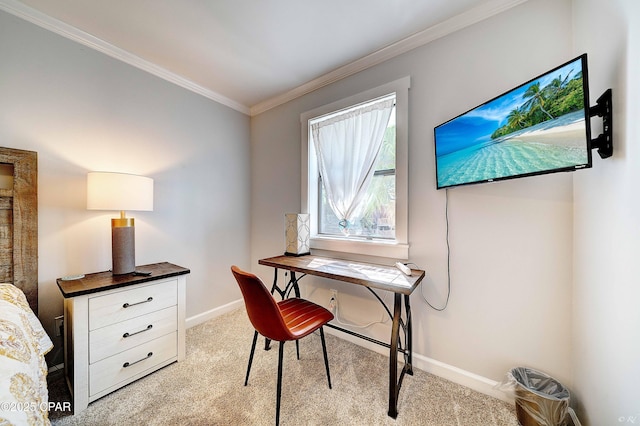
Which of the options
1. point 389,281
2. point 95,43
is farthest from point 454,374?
point 95,43

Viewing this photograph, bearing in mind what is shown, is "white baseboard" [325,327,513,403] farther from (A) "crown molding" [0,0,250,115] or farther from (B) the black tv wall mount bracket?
(A) "crown molding" [0,0,250,115]

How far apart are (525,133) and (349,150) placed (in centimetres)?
126

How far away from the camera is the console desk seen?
1.31m

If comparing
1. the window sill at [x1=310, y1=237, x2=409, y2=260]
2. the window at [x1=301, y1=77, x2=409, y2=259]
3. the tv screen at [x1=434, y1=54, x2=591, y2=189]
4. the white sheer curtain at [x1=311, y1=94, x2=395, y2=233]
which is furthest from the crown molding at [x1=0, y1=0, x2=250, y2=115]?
the tv screen at [x1=434, y1=54, x2=591, y2=189]

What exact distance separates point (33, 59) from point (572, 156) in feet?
10.5

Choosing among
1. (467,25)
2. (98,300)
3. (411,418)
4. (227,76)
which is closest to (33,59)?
(227,76)

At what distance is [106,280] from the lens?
1.56 meters

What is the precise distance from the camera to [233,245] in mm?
2775

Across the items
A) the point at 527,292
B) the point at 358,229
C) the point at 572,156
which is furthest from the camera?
the point at 358,229

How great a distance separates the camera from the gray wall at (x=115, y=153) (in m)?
1.55

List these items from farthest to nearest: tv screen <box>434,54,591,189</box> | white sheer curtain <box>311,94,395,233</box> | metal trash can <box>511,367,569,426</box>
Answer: white sheer curtain <box>311,94,395,233</box> < metal trash can <box>511,367,569,426</box> < tv screen <box>434,54,591,189</box>

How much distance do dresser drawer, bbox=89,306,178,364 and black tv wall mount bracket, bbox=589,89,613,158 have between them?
266cm

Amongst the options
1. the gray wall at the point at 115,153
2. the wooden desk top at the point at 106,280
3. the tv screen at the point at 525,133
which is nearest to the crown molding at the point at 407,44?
the tv screen at the point at 525,133

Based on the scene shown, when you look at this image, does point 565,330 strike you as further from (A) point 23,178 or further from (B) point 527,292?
(A) point 23,178
